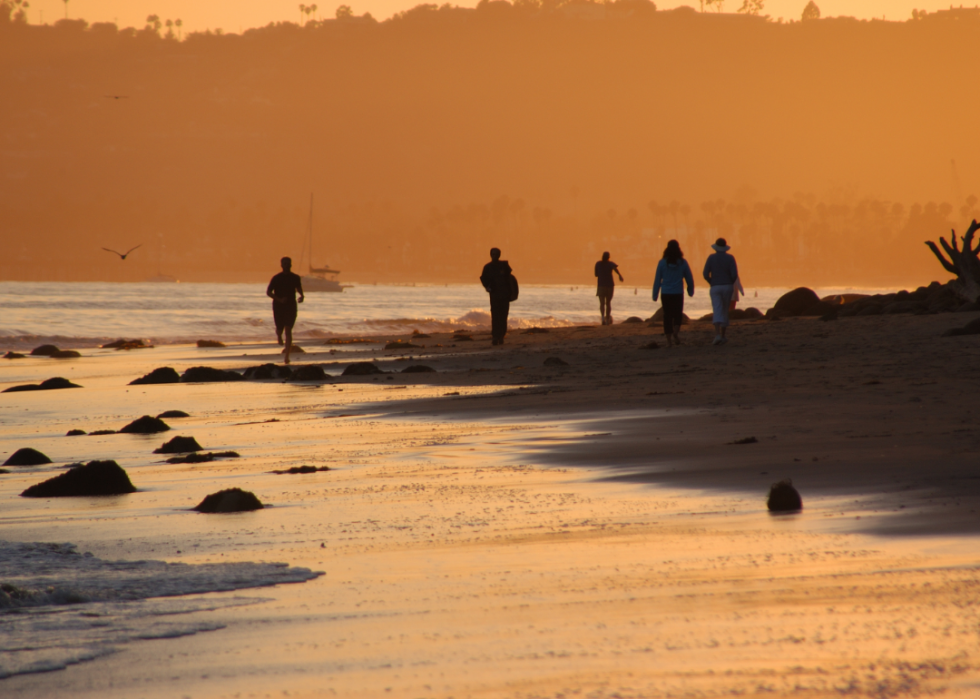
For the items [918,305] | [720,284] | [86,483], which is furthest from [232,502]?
[918,305]

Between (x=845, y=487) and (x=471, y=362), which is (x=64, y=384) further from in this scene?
(x=845, y=487)

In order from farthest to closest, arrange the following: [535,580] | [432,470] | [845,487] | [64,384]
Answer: [64,384], [432,470], [845,487], [535,580]

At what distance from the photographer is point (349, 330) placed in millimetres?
40562

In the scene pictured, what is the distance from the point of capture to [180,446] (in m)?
8.01

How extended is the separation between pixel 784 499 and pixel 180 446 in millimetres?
4792

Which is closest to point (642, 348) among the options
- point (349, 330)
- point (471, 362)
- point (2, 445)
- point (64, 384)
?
point (471, 362)

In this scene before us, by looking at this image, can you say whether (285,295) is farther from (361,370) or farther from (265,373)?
(361,370)

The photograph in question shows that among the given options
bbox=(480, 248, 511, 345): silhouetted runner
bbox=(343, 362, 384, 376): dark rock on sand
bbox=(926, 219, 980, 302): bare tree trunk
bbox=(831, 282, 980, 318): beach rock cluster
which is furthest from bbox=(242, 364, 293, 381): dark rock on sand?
bbox=(926, 219, 980, 302): bare tree trunk

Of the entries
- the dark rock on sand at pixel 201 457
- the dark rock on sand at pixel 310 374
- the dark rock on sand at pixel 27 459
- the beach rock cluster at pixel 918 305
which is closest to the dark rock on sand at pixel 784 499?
the dark rock on sand at pixel 201 457

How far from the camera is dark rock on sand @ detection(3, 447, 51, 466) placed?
7.52 meters

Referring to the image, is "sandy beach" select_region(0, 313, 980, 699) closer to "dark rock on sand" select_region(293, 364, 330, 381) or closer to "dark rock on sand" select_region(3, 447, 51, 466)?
"dark rock on sand" select_region(3, 447, 51, 466)

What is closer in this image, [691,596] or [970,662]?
[970,662]

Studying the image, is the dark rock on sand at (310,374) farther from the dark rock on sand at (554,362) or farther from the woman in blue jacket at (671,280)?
the woman in blue jacket at (671,280)

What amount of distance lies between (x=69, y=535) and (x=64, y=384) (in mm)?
10556
